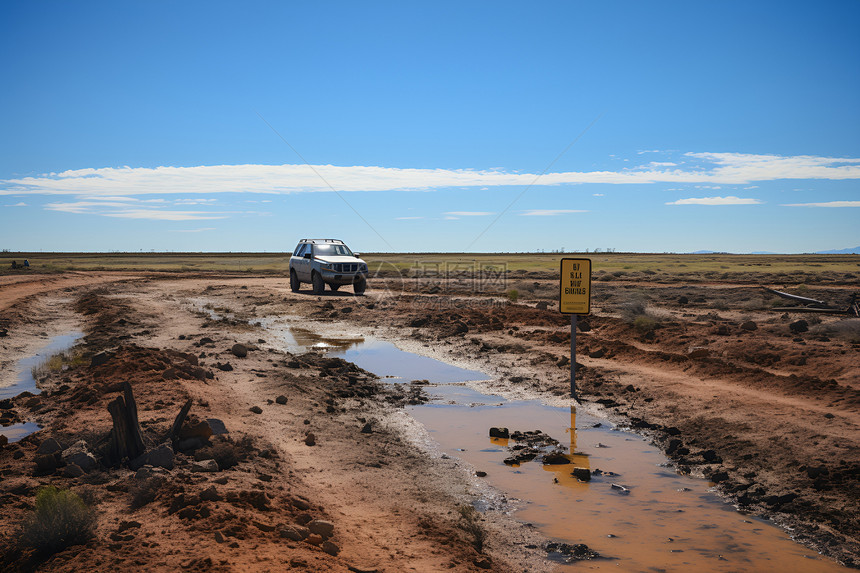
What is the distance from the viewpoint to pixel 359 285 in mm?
31953

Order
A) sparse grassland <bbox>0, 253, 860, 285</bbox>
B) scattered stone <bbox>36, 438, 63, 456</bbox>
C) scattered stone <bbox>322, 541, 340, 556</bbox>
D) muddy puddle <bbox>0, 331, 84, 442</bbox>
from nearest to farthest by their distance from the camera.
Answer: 1. scattered stone <bbox>322, 541, 340, 556</bbox>
2. scattered stone <bbox>36, 438, 63, 456</bbox>
3. muddy puddle <bbox>0, 331, 84, 442</bbox>
4. sparse grassland <bbox>0, 253, 860, 285</bbox>

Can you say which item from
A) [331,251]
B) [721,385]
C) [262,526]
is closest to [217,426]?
[262,526]

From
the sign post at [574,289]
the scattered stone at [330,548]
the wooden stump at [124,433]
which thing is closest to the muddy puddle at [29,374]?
the wooden stump at [124,433]

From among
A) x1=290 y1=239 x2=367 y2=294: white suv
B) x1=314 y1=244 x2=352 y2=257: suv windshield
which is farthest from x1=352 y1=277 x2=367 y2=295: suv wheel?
x1=314 y1=244 x2=352 y2=257: suv windshield

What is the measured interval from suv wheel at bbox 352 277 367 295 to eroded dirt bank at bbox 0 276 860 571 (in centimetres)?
1250

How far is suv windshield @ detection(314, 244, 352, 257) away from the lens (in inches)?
1256

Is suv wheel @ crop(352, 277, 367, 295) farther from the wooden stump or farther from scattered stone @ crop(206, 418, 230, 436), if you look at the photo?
the wooden stump

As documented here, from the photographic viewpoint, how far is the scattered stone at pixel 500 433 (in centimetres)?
899

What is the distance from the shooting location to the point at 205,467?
6445 mm

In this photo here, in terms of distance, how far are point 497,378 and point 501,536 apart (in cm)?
765

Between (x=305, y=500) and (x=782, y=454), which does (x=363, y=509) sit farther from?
(x=782, y=454)

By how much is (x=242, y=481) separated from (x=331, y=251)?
26.5 meters

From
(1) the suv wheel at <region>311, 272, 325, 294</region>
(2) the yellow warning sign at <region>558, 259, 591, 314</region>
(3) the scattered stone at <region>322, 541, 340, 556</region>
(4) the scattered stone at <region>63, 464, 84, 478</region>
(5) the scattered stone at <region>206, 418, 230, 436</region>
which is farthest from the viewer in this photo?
(1) the suv wheel at <region>311, 272, 325, 294</region>

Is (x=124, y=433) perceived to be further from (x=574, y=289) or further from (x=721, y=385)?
(x=721, y=385)
